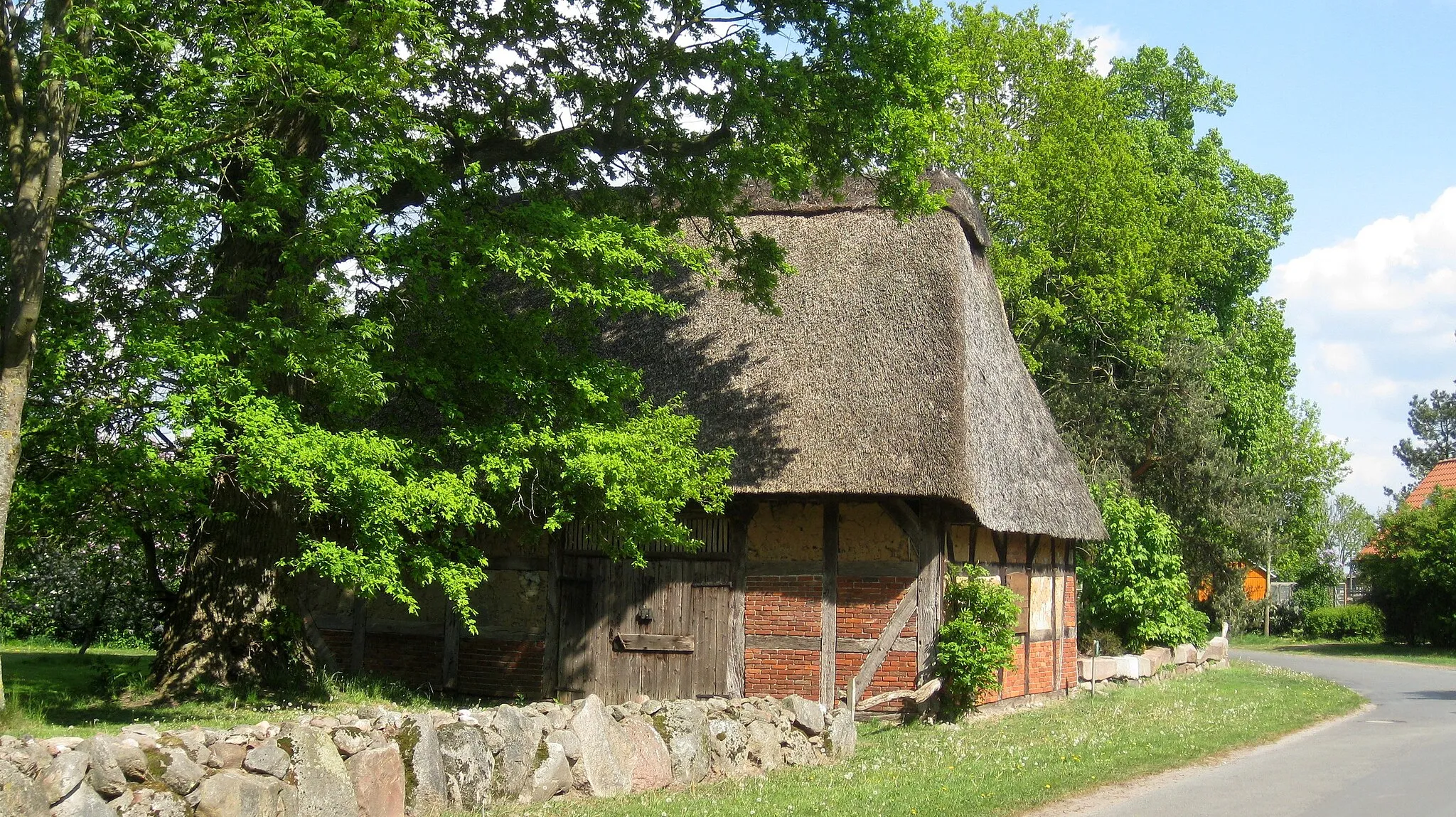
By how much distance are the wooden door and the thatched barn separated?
25 millimetres

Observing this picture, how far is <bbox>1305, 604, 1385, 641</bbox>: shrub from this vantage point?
35.1 metres

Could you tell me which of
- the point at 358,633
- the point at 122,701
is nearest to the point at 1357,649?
the point at 358,633

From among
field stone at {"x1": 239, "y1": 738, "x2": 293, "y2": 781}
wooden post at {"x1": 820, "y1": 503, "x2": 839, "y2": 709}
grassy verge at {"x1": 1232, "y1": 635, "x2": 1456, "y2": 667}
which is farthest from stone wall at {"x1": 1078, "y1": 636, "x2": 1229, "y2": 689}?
field stone at {"x1": 239, "y1": 738, "x2": 293, "y2": 781}

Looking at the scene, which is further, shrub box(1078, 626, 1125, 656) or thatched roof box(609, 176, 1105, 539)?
shrub box(1078, 626, 1125, 656)

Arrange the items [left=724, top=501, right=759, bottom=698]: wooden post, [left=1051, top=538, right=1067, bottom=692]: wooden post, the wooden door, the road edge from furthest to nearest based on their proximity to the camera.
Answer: [left=1051, top=538, right=1067, bottom=692]: wooden post, the wooden door, [left=724, top=501, right=759, bottom=698]: wooden post, the road edge

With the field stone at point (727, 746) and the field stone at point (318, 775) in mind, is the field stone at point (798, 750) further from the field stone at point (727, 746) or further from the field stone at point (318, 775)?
the field stone at point (318, 775)

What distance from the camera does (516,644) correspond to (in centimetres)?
1534

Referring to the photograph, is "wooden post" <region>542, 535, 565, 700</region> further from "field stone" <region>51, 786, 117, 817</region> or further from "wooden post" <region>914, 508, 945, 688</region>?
"field stone" <region>51, 786, 117, 817</region>

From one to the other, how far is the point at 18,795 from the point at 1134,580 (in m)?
20.2

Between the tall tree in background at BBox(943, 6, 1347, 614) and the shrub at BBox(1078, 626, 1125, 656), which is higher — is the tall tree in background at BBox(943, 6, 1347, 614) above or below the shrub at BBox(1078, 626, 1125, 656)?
above

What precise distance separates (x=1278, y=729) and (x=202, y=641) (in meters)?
12.2

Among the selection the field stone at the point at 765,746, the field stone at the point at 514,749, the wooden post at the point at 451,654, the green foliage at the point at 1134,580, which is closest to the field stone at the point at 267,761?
the field stone at the point at 514,749

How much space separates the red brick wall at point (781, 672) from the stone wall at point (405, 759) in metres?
2.99

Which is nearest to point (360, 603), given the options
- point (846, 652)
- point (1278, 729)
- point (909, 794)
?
point (846, 652)
